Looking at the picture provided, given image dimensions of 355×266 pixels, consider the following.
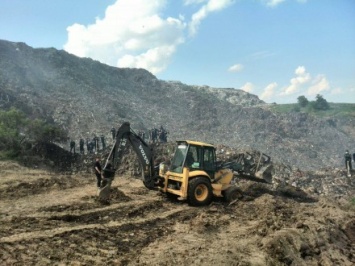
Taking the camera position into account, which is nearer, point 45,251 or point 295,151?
point 45,251

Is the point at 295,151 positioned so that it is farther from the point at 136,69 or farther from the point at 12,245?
the point at 136,69

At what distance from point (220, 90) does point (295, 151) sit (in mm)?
54734

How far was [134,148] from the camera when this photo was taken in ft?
36.7

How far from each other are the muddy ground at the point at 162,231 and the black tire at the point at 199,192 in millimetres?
263

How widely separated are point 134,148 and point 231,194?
128 inches

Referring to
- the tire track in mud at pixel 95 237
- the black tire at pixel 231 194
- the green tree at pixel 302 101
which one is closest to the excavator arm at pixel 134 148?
the tire track in mud at pixel 95 237

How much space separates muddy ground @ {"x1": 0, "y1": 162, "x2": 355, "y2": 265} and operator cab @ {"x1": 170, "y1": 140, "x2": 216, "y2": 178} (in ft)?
3.48

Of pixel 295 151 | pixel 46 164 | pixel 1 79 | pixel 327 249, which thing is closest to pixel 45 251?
pixel 327 249

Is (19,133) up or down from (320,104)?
down

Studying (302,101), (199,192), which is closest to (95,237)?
(199,192)

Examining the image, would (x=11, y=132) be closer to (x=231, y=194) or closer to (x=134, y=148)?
(x=134, y=148)

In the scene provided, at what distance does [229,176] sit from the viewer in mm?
11508

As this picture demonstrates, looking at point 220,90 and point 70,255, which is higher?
point 220,90

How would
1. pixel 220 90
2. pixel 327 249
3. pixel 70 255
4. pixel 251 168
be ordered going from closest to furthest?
pixel 70 255, pixel 327 249, pixel 251 168, pixel 220 90
